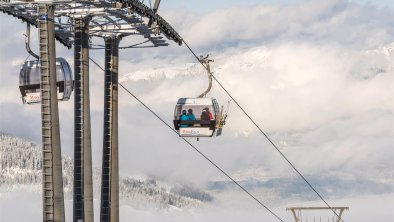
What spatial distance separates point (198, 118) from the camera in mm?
77875

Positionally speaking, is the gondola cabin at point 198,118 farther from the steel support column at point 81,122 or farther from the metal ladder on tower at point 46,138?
the metal ladder on tower at point 46,138

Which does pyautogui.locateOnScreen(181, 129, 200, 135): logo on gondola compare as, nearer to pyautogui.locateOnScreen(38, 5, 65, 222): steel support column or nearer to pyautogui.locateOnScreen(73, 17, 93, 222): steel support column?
pyautogui.locateOnScreen(73, 17, 93, 222): steel support column

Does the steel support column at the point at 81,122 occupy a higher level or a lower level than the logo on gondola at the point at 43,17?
lower

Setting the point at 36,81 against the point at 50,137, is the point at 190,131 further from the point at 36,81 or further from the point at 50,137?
the point at 50,137

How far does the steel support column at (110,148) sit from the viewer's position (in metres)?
75.2

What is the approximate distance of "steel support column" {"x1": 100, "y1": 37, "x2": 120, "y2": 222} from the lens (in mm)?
75188

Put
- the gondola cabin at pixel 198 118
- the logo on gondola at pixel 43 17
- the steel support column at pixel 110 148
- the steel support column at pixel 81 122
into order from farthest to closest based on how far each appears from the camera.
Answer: the gondola cabin at pixel 198 118 → the steel support column at pixel 110 148 → the steel support column at pixel 81 122 → the logo on gondola at pixel 43 17

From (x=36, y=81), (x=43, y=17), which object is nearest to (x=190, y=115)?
(x=36, y=81)

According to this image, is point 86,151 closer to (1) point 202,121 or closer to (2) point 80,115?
(2) point 80,115

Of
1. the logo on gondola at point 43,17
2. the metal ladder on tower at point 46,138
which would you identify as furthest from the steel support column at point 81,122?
the metal ladder on tower at point 46,138

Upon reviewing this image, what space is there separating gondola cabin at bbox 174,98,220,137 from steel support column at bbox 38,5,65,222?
68.7 ft

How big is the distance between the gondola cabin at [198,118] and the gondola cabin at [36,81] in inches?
483

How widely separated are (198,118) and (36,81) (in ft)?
50.4

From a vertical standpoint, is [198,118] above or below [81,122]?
above
